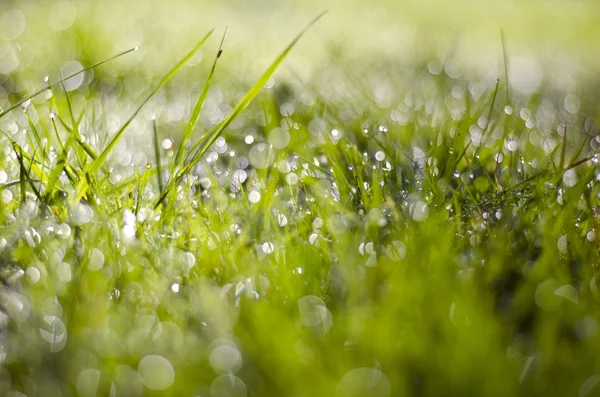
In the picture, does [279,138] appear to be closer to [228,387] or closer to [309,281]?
[309,281]

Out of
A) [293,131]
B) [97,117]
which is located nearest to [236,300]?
[293,131]

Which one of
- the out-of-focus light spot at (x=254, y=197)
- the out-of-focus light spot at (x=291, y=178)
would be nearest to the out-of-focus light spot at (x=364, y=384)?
the out-of-focus light spot at (x=254, y=197)

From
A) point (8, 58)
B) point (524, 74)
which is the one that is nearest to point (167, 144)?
point (8, 58)

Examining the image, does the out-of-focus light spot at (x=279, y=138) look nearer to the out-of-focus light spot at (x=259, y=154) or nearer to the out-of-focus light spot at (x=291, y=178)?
the out-of-focus light spot at (x=259, y=154)

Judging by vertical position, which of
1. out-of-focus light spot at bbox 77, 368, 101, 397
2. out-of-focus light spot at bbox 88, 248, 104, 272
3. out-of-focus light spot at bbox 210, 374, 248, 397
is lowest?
out-of-focus light spot at bbox 210, 374, 248, 397

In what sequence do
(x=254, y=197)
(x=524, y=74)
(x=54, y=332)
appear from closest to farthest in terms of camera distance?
(x=54, y=332) → (x=254, y=197) → (x=524, y=74)

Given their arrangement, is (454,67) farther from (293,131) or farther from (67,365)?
(67,365)

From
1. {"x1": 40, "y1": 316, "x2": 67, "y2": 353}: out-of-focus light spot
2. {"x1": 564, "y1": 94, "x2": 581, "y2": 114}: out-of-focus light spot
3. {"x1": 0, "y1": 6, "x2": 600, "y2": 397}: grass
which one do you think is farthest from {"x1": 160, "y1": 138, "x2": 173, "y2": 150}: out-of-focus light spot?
{"x1": 564, "y1": 94, "x2": 581, "y2": 114}: out-of-focus light spot

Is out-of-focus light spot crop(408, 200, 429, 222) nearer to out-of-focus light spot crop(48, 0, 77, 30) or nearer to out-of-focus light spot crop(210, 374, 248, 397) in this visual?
out-of-focus light spot crop(210, 374, 248, 397)
